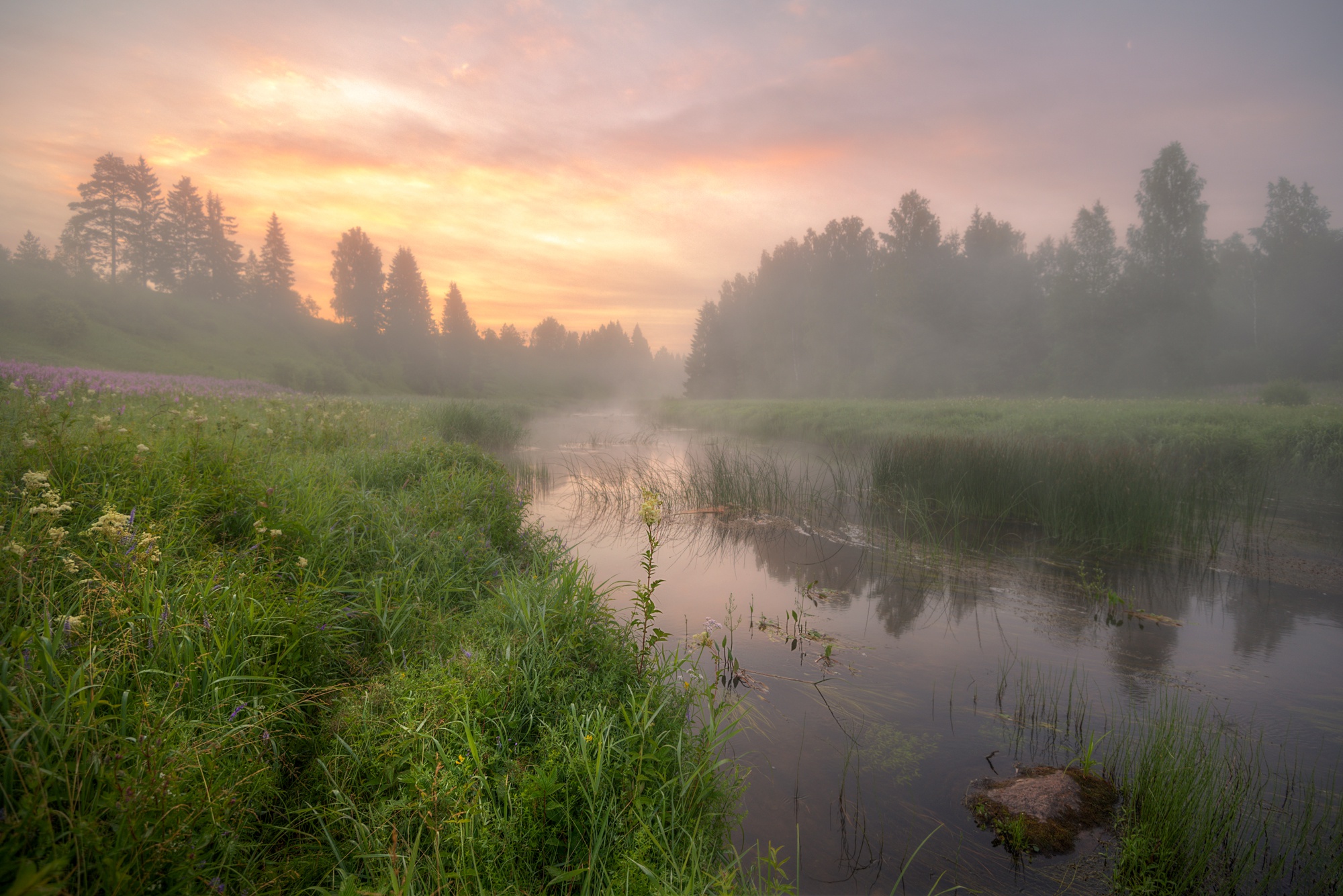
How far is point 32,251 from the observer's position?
49.1m

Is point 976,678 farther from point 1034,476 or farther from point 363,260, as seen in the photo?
point 363,260

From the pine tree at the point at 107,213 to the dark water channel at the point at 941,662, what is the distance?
196 feet

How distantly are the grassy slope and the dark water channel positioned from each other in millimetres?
22007

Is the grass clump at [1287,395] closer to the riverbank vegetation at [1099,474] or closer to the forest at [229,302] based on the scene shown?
the riverbank vegetation at [1099,474]

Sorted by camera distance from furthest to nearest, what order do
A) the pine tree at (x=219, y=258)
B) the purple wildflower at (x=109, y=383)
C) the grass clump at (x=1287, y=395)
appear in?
the pine tree at (x=219, y=258), the grass clump at (x=1287, y=395), the purple wildflower at (x=109, y=383)

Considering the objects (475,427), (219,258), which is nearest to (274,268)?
(219,258)

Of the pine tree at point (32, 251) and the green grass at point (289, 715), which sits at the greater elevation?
the pine tree at point (32, 251)

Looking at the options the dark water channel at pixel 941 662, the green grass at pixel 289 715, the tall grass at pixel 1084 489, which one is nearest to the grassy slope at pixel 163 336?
the green grass at pixel 289 715

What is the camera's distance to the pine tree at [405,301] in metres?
61.6

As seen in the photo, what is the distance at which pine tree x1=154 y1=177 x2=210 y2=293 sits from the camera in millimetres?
50562

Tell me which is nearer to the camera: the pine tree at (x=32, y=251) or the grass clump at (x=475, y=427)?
the grass clump at (x=475, y=427)

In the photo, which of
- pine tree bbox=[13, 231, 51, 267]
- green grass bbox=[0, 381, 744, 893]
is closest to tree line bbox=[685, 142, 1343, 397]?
green grass bbox=[0, 381, 744, 893]

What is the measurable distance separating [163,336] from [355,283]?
25.2 metres

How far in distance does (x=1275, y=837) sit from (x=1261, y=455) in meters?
11.8
